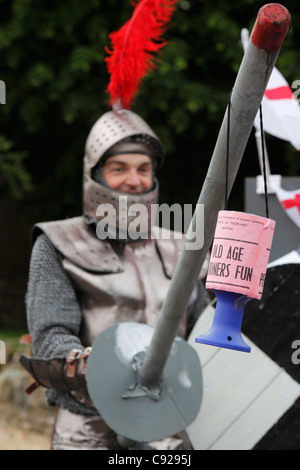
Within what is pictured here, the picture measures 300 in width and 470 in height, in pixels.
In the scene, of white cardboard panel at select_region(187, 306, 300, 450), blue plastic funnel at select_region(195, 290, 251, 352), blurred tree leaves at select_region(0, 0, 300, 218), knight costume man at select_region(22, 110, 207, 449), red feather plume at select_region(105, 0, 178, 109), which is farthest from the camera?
blurred tree leaves at select_region(0, 0, 300, 218)

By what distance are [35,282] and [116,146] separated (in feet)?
1.76

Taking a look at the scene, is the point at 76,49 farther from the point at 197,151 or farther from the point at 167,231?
the point at 167,231

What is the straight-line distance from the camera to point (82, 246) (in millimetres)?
2697

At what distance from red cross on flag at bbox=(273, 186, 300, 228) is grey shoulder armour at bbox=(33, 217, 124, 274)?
567 mm

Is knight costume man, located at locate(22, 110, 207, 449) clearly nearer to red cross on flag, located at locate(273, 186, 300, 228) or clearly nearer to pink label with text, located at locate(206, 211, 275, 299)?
red cross on flag, located at locate(273, 186, 300, 228)

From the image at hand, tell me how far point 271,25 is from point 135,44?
1535 mm

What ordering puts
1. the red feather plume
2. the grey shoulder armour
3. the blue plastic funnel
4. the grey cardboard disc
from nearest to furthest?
the blue plastic funnel → the grey cardboard disc → the grey shoulder armour → the red feather plume

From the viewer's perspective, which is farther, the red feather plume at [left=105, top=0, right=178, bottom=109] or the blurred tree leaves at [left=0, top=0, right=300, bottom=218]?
the blurred tree leaves at [left=0, top=0, right=300, bottom=218]

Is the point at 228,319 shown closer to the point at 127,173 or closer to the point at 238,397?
the point at 238,397

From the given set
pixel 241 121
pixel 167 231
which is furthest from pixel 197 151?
pixel 241 121

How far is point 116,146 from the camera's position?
9.04 feet

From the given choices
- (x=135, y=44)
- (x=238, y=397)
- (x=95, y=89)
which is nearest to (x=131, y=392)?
(x=238, y=397)

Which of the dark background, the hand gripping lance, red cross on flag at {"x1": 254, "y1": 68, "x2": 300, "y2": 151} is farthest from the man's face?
the dark background

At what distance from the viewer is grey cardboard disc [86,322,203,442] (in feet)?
6.94
